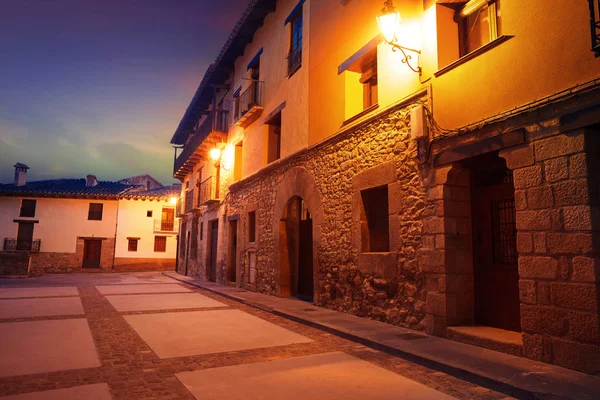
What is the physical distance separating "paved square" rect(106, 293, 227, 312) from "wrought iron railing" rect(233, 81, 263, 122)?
5.86 metres

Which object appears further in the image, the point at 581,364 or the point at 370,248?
the point at 370,248

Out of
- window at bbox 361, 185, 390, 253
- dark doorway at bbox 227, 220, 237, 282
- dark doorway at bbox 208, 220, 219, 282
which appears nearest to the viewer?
window at bbox 361, 185, 390, 253

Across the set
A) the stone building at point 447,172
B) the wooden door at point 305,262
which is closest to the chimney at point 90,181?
the stone building at point 447,172

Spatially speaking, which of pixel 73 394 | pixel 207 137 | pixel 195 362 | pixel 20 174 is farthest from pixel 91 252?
pixel 73 394

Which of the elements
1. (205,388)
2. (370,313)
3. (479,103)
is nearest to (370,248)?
(370,313)

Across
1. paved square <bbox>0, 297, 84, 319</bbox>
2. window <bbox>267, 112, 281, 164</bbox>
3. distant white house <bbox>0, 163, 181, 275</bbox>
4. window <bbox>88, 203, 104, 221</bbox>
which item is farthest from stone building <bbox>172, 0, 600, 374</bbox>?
window <bbox>88, 203, 104, 221</bbox>

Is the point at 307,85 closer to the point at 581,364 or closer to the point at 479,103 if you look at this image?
the point at 479,103

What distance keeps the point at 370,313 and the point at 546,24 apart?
190 inches

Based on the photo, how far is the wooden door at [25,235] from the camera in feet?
95.7

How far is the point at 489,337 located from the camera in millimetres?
4820

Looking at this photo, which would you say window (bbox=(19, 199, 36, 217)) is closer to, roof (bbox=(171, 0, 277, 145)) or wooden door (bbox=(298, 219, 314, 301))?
roof (bbox=(171, 0, 277, 145))

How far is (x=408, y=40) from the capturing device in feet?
21.0

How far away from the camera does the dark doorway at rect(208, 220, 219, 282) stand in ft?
55.1

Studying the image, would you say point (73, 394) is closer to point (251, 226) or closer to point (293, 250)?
point (293, 250)
